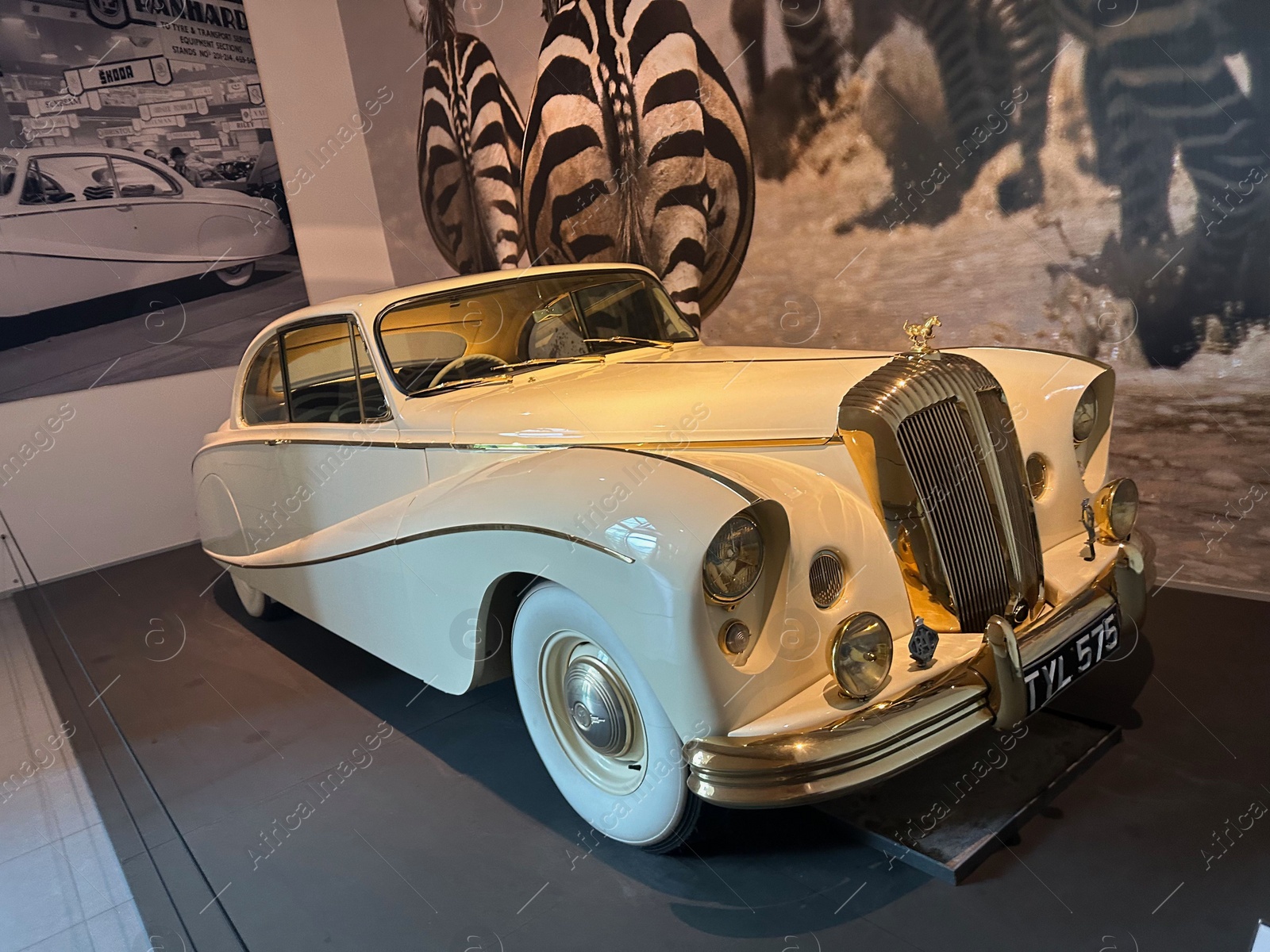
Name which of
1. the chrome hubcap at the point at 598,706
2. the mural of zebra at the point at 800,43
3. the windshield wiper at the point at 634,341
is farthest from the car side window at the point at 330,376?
the mural of zebra at the point at 800,43

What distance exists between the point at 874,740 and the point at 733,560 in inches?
17.8

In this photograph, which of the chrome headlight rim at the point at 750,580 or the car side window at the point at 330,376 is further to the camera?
the car side window at the point at 330,376

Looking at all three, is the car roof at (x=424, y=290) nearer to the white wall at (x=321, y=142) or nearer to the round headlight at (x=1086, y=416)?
the round headlight at (x=1086, y=416)

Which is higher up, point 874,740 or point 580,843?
point 874,740

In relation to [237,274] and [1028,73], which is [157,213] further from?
→ [1028,73]

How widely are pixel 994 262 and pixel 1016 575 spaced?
1.94 meters

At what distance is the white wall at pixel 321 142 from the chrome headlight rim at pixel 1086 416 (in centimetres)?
563

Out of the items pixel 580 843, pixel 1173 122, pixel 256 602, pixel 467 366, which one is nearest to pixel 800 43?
pixel 1173 122

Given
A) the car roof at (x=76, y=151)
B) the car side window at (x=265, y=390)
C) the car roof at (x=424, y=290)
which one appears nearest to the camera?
the car roof at (x=424, y=290)

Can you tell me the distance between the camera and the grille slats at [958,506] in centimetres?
208

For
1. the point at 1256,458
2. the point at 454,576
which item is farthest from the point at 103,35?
the point at 1256,458

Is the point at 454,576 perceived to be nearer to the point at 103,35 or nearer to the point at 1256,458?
the point at 1256,458

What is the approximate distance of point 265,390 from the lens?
3.64 m

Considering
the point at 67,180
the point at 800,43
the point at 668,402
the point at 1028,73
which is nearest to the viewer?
the point at 668,402
